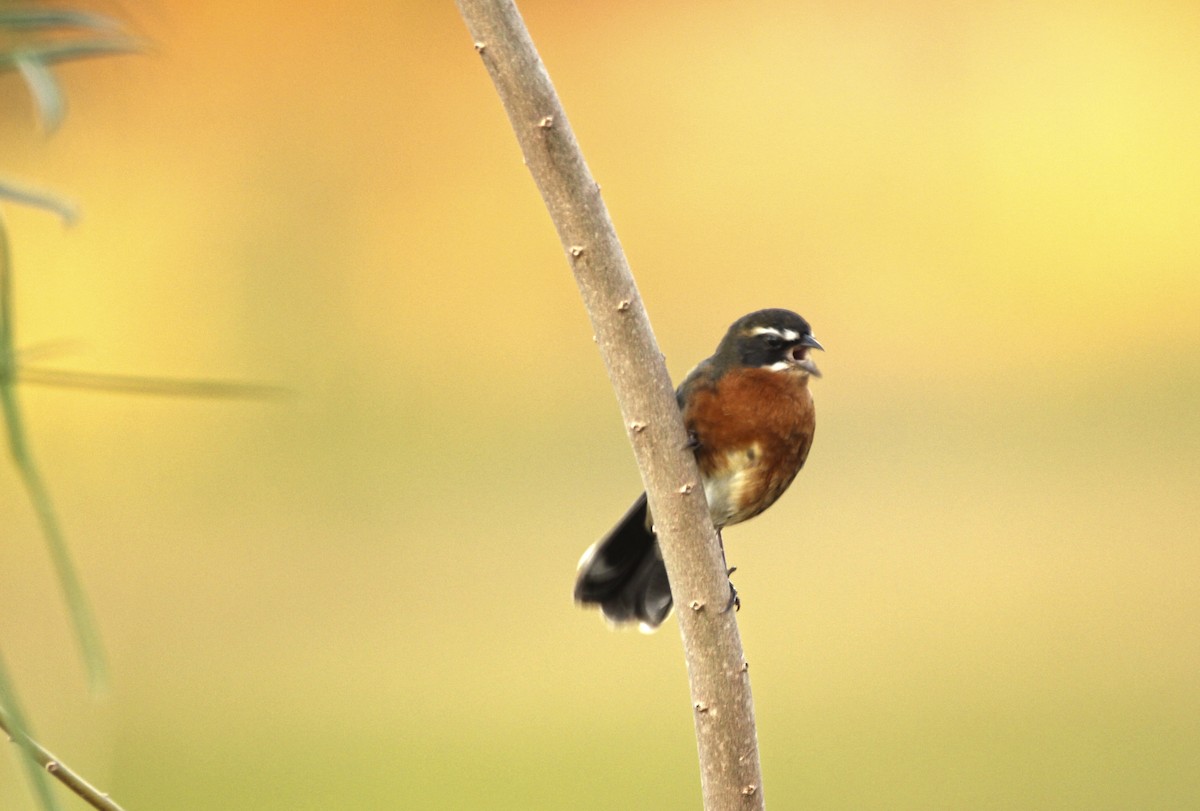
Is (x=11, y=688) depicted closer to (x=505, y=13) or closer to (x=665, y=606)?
(x=505, y=13)

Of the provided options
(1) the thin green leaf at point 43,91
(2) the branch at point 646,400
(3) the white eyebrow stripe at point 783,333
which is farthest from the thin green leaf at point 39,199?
(3) the white eyebrow stripe at point 783,333

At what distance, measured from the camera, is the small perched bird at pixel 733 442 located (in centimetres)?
208

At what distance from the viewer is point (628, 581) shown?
2240 millimetres

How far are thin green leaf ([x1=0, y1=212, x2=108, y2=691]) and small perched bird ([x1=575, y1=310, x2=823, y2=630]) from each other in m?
1.46

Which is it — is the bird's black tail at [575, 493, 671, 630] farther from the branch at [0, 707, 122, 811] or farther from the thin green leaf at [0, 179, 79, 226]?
the thin green leaf at [0, 179, 79, 226]

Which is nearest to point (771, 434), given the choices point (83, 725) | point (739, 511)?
point (739, 511)

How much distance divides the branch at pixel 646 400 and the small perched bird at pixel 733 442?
32.4 inches

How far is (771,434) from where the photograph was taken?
2.12 m

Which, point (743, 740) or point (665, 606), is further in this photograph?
point (665, 606)

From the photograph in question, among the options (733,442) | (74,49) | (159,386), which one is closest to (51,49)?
(74,49)

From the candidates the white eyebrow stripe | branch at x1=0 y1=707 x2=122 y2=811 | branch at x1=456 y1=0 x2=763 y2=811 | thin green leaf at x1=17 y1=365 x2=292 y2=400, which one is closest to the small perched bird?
the white eyebrow stripe

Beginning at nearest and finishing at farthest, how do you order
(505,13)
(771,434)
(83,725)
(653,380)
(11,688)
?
1. (11,688)
2. (505,13)
3. (653,380)
4. (83,725)
5. (771,434)

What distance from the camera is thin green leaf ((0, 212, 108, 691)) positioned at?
59 centimetres

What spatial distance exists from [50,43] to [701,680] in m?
0.79
